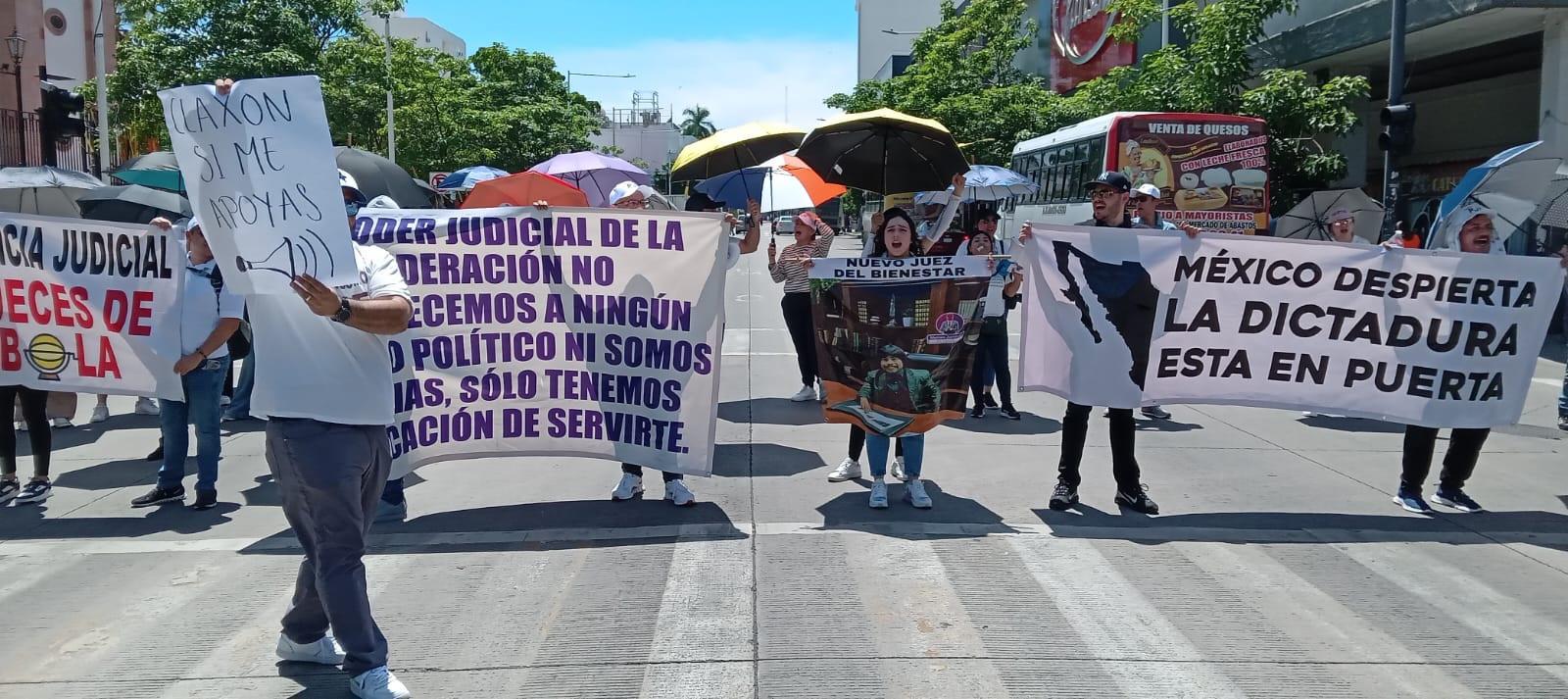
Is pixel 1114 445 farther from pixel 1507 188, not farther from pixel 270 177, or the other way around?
pixel 270 177

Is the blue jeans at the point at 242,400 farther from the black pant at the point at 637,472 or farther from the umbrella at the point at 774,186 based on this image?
the black pant at the point at 637,472

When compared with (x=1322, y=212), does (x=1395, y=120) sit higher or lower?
higher

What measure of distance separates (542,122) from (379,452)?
44.4 metres

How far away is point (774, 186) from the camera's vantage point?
38.9ft

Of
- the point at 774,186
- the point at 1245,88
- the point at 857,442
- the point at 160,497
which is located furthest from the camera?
the point at 1245,88

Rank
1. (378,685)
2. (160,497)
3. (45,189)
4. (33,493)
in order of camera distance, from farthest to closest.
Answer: (45,189) → (33,493) → (160,497) → (378,685)

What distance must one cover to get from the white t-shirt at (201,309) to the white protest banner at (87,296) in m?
0.37

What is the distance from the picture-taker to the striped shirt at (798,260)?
35.1 feet

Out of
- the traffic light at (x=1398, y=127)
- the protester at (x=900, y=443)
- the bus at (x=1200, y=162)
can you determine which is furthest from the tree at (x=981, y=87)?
the protester at (x=900, y=443)

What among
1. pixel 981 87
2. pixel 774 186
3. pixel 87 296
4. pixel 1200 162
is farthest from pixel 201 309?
pixel 981 87

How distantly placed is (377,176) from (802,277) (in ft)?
14.4

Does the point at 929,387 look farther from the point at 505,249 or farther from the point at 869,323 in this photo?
the point at 505,249

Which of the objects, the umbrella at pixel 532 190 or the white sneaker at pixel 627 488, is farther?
the umbrella at pixel 532 190

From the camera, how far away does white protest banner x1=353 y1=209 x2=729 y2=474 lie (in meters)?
6.96
